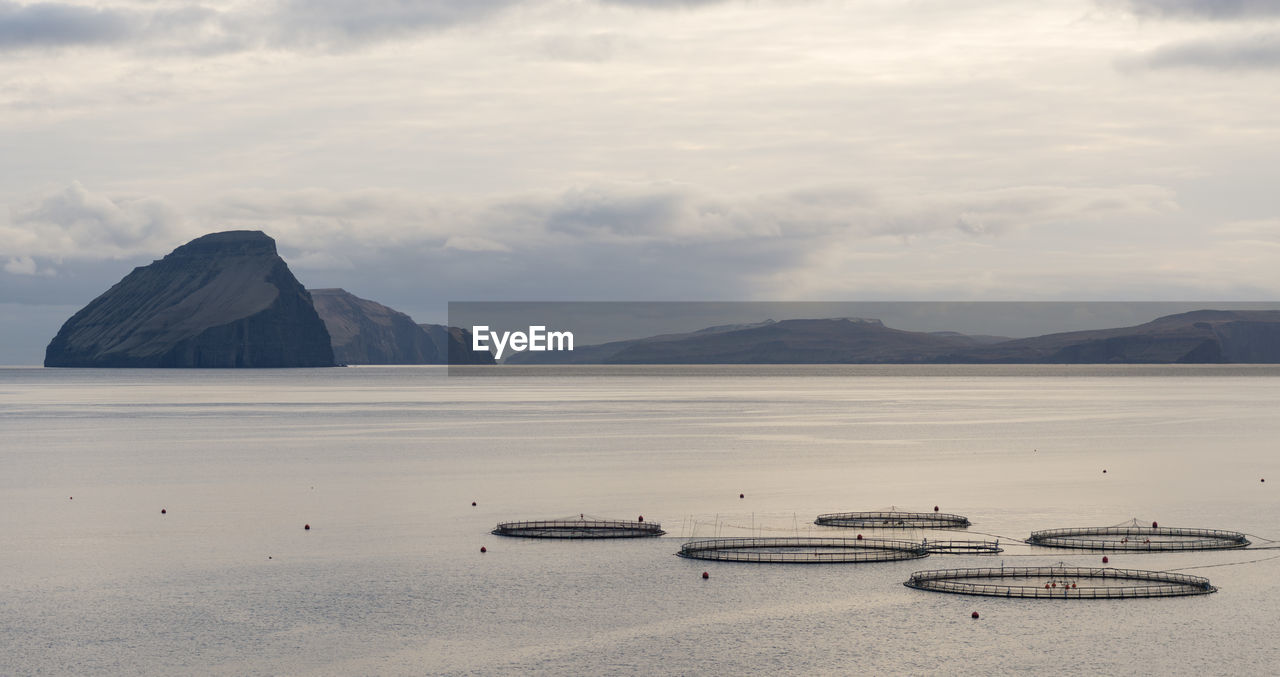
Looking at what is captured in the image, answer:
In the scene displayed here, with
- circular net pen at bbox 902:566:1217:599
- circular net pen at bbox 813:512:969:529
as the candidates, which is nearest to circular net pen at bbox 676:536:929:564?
circular net pen at bbox 902:566:1217:599

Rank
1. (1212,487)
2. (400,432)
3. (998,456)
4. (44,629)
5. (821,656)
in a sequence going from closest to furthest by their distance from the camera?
(821,656) → (44,629) → (1212,487) → (998,456) → (400,432)

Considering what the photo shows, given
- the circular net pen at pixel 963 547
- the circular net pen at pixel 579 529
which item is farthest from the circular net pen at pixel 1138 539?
the circular net pen at pixel 579 529

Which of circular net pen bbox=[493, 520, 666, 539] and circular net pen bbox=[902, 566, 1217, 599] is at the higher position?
circular net pen bbox=[493, 520, 666, 539]

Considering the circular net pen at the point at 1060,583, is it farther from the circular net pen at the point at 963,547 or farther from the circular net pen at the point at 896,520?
the circular net pen at the point at 896,520

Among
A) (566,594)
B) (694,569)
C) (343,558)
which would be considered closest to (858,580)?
(694,569)

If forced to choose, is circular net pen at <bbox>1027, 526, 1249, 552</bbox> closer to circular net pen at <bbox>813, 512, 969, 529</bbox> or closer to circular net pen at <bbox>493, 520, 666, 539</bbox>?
circular net pen at <bbox>813, 512, 969, 529</bbox>

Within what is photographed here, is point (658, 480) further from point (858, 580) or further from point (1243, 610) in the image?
point (1243, 610)
